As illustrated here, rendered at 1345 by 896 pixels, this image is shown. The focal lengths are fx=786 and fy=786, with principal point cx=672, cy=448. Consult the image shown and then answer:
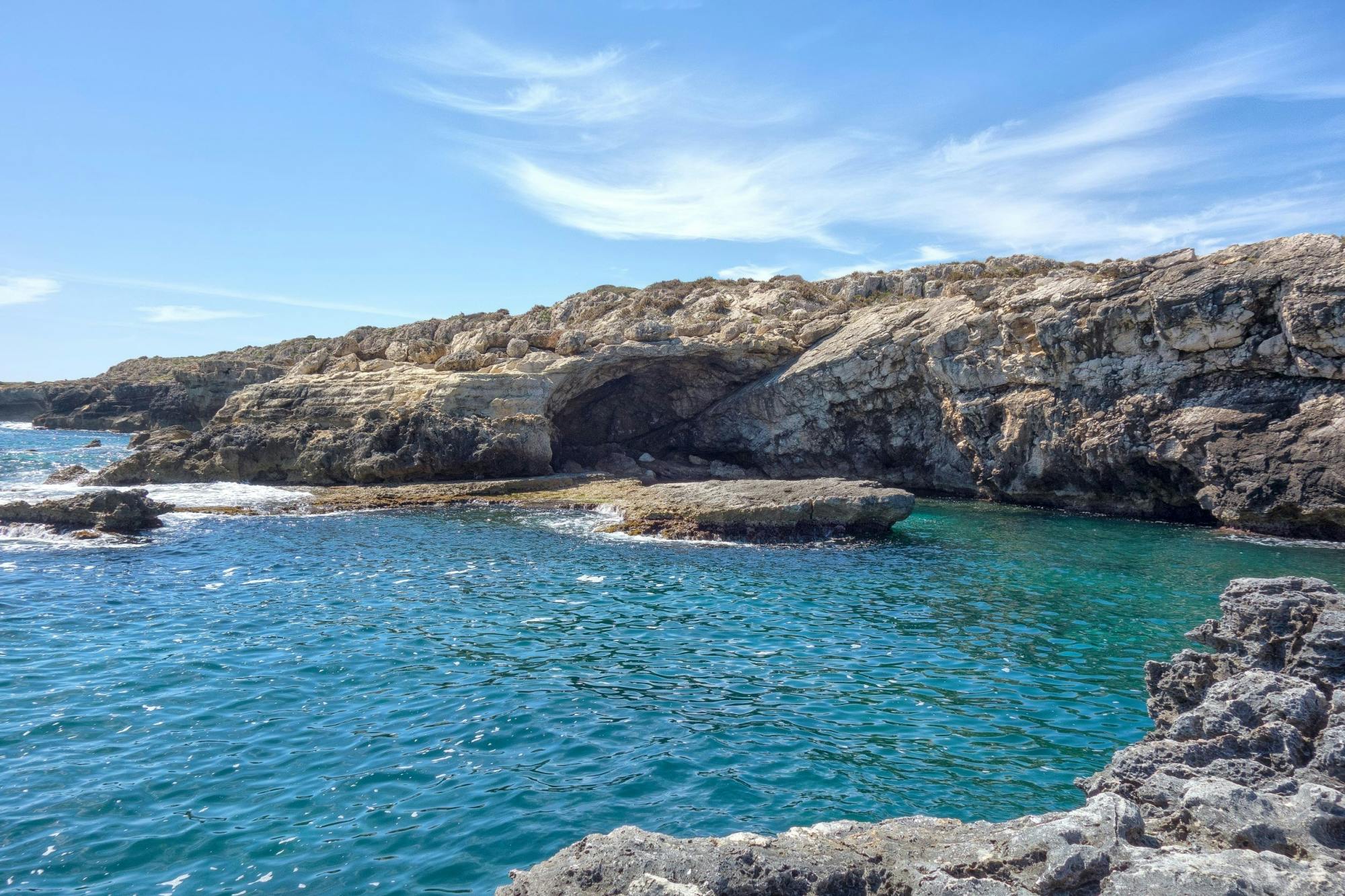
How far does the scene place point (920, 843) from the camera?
5160mm

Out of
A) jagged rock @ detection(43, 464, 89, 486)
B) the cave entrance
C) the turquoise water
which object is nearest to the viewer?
the turquoise water

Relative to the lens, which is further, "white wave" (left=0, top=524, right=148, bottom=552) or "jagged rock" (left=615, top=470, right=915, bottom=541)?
"jagged rock" (left=615, top=470, right=915, bottom=541)

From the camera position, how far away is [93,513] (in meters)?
23.4

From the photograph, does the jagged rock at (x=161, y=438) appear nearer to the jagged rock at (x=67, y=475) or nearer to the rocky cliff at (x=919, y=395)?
the rocky cliff at (x=919, y=395)

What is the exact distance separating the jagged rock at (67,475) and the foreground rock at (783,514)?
79.8 feet

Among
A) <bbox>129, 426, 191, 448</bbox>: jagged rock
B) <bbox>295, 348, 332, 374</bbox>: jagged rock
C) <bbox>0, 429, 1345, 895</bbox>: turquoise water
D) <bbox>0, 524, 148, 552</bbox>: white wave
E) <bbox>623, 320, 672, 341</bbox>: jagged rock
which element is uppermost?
<bbox>623, 320, 672, 341</bbox>: jagged rock

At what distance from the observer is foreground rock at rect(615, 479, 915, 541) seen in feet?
80.1

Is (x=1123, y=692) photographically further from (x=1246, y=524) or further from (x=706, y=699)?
(x=1246, y=524)

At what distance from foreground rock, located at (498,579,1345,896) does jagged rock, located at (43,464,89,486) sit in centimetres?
3678

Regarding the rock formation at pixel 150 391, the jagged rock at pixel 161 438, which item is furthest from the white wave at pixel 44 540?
the rock formation at pixel 150 391

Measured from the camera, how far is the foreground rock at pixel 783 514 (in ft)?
80.1

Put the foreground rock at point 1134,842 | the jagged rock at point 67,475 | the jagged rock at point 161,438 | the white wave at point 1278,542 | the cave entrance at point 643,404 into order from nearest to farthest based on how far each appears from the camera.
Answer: the foreground rock at point 1134,842 < the white wave at point 1278,542 < the jagged rock at point 67,475 < the jagged rock at point 161,438 < the cave entrance at point 643,404

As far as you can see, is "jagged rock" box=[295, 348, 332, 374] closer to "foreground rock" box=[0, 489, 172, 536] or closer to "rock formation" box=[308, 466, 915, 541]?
"rock formation" box=[308, 466, 915, 541]

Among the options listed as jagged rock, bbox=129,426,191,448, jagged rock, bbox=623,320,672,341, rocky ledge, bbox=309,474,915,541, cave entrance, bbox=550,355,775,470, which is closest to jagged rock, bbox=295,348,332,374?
jagged rock, bbox=129,426,191,448
